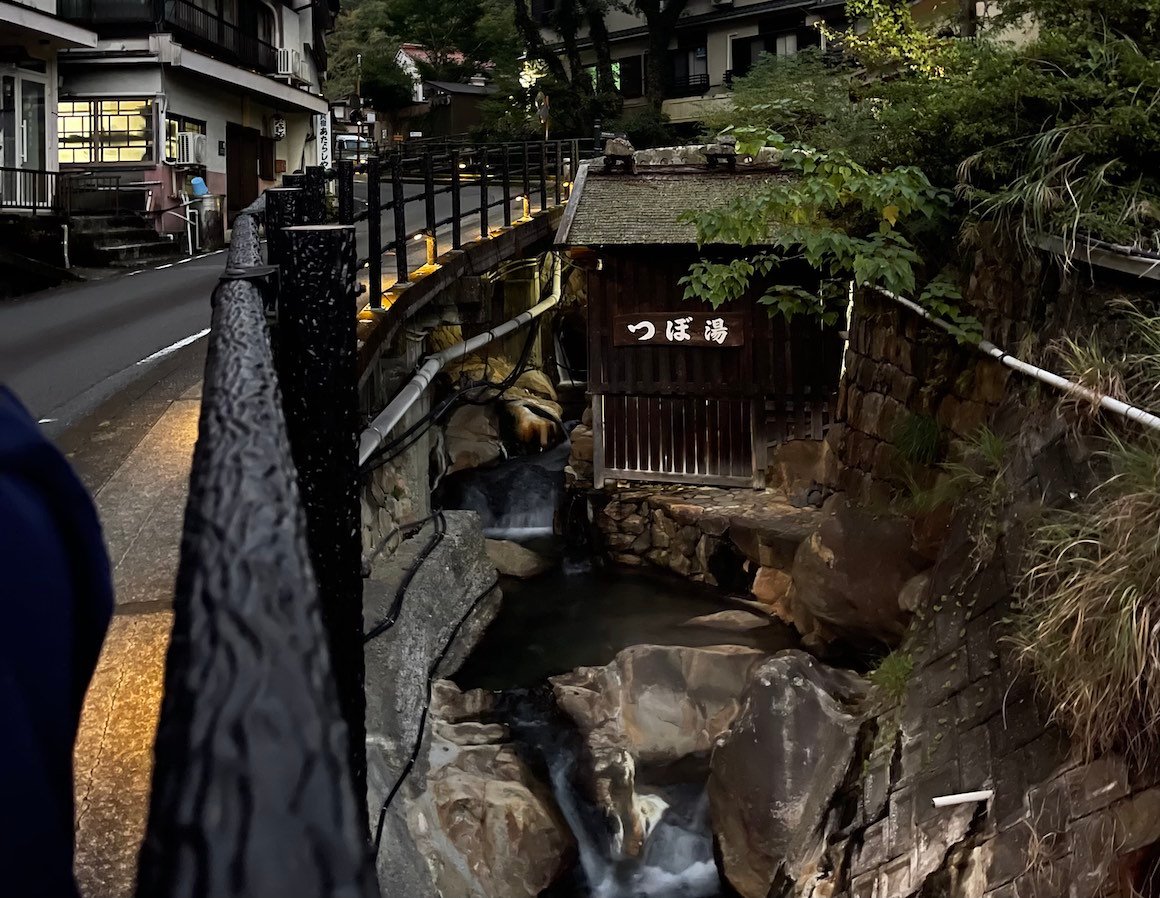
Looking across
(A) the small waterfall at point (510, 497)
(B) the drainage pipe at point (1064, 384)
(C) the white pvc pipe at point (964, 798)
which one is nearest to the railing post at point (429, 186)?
(A) the small waterfall at point (510, 497)

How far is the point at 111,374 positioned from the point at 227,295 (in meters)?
6.12

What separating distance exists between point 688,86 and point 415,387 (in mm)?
28465

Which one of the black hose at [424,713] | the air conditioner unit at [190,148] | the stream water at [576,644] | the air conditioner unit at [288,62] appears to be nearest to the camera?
the black hose at [424,713]

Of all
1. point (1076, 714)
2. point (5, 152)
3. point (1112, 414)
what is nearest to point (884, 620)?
point (1112, 414)

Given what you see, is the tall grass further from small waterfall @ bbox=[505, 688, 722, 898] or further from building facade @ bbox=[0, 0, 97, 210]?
building facade @ bbox=[0, 0, 97, 210]

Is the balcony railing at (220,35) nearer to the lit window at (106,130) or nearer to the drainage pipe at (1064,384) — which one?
the lit window at (106,130)

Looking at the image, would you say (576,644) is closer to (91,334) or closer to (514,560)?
(514,560)

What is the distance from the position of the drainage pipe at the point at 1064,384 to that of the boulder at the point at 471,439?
8.60 m

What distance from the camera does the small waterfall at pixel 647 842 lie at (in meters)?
8.11

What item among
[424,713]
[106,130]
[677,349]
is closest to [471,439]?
[677,349]

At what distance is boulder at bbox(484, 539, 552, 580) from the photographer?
43.9 feet

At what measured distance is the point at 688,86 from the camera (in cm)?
3544

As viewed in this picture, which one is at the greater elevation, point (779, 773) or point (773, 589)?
point (773, 589)

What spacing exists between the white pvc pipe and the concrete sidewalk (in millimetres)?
4292
